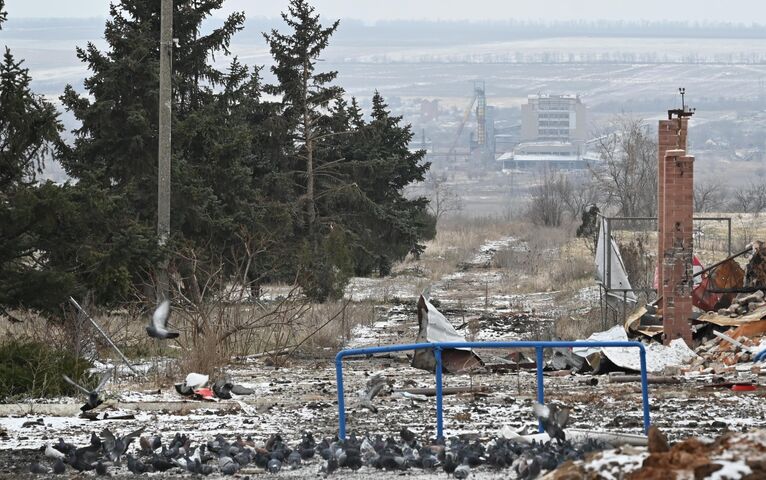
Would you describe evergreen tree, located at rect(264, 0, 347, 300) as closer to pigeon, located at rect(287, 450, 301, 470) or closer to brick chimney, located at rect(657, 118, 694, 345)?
brick chimney, located at rect(657, 118, 694, 345)

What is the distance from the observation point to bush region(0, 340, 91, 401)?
14430 mm

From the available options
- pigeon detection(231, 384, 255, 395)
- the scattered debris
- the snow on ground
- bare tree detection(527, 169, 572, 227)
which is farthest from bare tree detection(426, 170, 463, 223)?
pigeon detection(231, 384, 255, 395)

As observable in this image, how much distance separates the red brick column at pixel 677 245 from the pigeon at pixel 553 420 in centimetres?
1069

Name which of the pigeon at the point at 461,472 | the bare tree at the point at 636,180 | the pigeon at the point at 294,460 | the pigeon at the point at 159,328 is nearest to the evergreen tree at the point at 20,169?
the pigeon at the point at 159,328

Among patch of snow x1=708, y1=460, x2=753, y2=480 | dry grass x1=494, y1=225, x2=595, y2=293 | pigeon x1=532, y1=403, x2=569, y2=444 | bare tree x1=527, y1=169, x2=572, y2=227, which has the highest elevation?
patch of snow x1=708, y1=460, x2=753, y2=480

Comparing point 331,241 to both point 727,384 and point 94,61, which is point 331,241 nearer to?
point 94,61

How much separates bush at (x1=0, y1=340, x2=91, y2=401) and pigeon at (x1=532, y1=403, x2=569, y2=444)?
6779 millimetres

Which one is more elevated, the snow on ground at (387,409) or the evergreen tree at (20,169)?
the evergreen tree at (20,169)

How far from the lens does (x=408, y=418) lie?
13.2 metres

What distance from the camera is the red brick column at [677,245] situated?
20.4 meters

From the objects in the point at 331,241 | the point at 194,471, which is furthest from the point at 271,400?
the point at 331,241

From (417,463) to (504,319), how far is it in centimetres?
1947

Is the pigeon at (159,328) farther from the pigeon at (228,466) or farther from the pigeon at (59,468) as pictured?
the pigeon at (228,466)

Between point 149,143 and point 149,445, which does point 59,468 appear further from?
point 149,143
